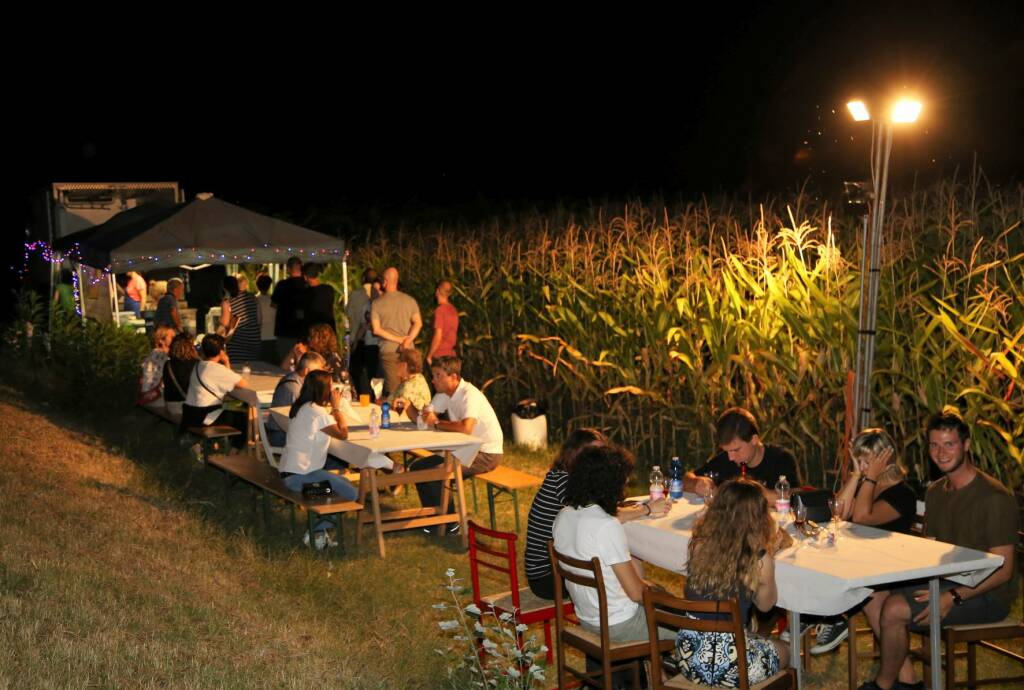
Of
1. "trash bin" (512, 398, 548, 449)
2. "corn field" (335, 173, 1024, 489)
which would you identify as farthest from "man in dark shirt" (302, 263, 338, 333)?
"trash bin" (512, 398, 548, 449)

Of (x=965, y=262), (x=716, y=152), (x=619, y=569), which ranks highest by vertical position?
(x=716, y=152)

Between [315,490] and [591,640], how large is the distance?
12.0 feet

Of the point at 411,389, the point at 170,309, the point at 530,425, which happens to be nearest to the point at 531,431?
the point at 530,425

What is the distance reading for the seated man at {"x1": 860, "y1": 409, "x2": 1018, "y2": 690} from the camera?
213 inches

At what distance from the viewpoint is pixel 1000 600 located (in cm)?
545

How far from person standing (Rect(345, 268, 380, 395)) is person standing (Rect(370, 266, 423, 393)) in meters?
0.46

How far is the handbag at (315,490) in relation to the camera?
8.43m

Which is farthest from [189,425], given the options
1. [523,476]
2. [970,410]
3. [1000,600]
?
[1000,600]

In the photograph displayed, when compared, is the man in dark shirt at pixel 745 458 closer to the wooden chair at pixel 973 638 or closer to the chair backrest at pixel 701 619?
the wooden chair at pixel 973 638

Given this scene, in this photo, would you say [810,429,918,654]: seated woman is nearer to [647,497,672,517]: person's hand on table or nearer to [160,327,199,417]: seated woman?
[647,497,672,517]: person's hand on table

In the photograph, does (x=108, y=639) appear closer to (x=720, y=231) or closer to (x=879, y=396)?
(x=879, y=396)

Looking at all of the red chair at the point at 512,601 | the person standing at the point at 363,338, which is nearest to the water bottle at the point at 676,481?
the red chair at the point at 512,601

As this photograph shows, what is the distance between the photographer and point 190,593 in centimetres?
671

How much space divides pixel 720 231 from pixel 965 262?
5.01 meters
